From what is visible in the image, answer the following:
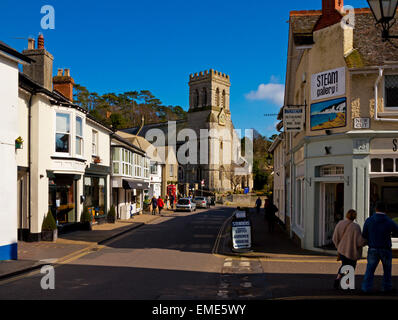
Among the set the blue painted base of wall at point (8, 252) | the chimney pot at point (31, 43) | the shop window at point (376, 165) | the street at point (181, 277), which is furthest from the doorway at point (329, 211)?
the chimney pot at point (31, 43)

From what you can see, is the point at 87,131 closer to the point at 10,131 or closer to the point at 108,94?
the point at 10,131

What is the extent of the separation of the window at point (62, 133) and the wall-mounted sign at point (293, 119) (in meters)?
10.1

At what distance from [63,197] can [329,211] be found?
1285 centimetres

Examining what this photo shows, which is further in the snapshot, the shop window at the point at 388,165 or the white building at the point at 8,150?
the shop window at the point at 388,165

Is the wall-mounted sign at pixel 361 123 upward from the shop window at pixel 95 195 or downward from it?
upward

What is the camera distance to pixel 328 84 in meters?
14.1

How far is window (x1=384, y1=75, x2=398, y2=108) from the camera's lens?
520 inches

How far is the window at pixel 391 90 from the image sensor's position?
520 inches

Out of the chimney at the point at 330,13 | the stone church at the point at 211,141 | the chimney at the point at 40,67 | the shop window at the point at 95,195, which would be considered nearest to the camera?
the chimney at the point at 330,13

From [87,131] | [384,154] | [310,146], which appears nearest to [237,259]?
[310,146]

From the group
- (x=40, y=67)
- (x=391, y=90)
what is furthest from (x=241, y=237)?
(x=40, y=67)

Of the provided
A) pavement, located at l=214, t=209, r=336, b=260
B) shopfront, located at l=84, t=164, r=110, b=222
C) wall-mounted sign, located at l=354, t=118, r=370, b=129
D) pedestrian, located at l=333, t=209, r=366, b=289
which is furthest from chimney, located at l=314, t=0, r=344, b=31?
shopfront, located at l=84, t=164, r=110, b=222

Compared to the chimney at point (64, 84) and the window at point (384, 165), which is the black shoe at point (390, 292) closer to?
the window at point (384, 165)

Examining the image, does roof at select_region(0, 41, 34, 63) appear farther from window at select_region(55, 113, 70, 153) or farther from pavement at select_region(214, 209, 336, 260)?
pavement at select_region(214, 209, 336, 260)
